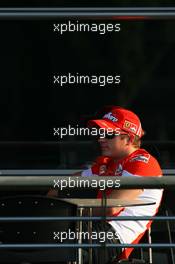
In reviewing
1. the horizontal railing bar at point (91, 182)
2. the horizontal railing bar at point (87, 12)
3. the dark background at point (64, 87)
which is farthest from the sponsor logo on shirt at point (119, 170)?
the dark background at point (64, 87)

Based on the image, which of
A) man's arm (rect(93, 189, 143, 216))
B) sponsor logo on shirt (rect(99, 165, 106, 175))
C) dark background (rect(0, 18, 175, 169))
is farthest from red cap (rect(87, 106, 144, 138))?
dark background (rect(0, 18, 175, 169))

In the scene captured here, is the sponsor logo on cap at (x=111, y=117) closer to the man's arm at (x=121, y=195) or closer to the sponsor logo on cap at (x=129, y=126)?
the sponsor logo on cap at (x=129, y=126)

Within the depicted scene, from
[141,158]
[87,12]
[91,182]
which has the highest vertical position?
[87,12]

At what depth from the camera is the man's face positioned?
3535 millimetres

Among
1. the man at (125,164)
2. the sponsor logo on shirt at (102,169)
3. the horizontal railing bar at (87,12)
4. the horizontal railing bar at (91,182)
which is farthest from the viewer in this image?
the sponsor logo on shirt at (102,169)

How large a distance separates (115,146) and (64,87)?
3.08 meters

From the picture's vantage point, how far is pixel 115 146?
11.6 ft

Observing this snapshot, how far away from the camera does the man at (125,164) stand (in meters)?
3.42

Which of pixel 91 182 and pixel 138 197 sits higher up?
pixel 91 182

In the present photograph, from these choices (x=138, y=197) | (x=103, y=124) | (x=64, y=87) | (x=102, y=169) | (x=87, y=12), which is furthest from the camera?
(x=64, y=87)

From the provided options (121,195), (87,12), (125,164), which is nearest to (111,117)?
(125,164)

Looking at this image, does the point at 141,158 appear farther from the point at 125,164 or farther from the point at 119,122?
the point at 119,122

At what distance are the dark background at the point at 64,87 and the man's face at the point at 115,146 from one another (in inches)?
57.9

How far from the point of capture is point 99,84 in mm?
6645
